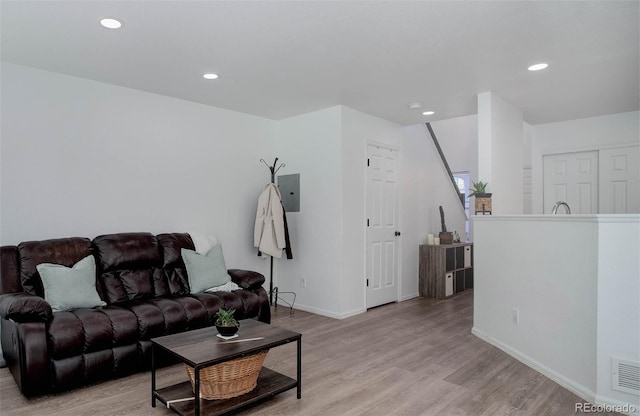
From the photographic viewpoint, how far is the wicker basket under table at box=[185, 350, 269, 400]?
2.40 metres

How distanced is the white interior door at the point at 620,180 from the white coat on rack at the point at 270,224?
421cm

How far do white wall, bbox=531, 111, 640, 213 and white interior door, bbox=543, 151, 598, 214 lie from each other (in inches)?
3.5

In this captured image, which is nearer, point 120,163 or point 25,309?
point 25,309

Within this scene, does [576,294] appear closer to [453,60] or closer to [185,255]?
[453,60]

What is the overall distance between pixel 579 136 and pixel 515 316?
3.37m

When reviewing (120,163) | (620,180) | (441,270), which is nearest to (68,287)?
(120,163)

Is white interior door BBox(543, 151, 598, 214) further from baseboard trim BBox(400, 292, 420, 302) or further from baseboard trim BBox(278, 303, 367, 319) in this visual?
baseboard trim BBox(278, 303, 367, 319)

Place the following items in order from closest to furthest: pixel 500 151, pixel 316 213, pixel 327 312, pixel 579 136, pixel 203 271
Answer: pixel 203 271 → pixel 500 151 → pixel 327 312 → pixel 316 213 → pixel 579 136

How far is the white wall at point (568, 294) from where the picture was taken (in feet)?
8.19

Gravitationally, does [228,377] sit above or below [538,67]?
below

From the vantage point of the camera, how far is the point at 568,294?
2.86 m

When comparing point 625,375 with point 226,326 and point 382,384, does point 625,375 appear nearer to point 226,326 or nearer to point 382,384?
point 382,384

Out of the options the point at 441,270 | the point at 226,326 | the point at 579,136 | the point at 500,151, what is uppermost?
the point at 579,136

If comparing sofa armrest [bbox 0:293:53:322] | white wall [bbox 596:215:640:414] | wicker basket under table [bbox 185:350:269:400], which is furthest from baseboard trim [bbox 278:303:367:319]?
sofa armrest [bbox 0:293:53:322]
